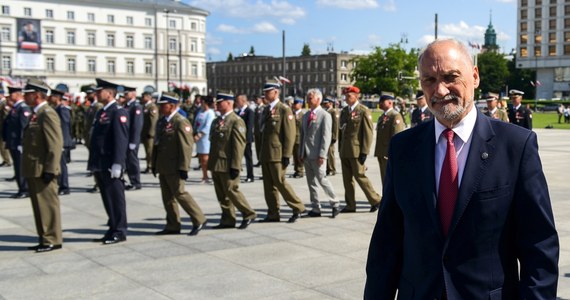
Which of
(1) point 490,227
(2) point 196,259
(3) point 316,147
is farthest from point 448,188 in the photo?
(3) point 316,147

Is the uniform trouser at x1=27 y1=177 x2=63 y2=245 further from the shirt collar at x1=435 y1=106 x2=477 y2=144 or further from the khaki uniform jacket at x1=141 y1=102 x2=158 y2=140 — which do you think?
the khaki uniform jacket at x1=141 y1=102 x2=158 y2=140

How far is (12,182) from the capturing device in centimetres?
1611

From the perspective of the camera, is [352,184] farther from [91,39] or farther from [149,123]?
[91,39]

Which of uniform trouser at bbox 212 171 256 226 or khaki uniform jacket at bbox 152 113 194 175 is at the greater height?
khaki uniform jacket at bbox 152 113 194 175

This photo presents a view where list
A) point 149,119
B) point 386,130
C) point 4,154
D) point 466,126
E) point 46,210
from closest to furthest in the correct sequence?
point 466,126, point 46,210, point 386,130, point 149,119, point 4,154

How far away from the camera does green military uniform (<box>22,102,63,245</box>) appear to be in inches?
337

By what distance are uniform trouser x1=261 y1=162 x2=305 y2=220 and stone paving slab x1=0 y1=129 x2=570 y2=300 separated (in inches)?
10.7

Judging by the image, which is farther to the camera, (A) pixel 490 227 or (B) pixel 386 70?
(B) pixel 386 70

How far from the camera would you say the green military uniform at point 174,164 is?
9195 mm

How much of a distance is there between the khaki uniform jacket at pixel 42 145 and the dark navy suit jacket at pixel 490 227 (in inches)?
263

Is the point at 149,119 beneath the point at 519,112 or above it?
beneath

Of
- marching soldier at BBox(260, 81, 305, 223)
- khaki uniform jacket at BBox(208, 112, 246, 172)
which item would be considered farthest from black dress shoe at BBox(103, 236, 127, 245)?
marching soldier at BBox(260, 81, 305, 223)

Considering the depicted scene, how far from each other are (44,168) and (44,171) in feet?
0.13

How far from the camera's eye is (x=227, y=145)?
31.8 ft
